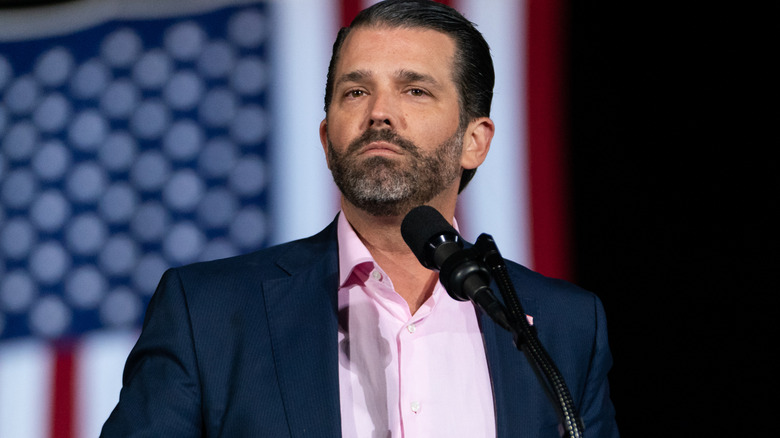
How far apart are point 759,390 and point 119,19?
2210mm

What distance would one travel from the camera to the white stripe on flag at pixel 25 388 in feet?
7.32

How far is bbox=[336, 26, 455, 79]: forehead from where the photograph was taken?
5.10 feet

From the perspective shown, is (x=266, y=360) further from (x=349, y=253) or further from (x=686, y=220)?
(x=686, y=220)

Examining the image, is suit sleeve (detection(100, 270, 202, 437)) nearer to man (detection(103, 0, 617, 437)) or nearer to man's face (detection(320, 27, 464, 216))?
man (detection(103, 0, 617, 437))

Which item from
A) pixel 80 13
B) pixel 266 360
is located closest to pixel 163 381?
pixel 266 360

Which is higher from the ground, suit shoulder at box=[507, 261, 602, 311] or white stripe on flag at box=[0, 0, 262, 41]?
white stripe on flag at box=[0, 0, 262, 41]

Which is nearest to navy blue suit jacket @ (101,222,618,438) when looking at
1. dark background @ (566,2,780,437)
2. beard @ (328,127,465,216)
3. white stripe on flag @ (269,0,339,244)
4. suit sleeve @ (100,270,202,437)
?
suit sleeve @ (100,270,202,437)

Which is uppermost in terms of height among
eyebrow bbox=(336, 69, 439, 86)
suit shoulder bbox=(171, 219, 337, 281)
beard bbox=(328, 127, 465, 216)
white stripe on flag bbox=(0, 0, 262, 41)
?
white stripe on flag bbox=(0, 0, 262, 41)

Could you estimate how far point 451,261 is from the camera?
3.15 ft

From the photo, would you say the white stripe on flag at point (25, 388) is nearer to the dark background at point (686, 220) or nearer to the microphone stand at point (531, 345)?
the dark background at point (686, 220)

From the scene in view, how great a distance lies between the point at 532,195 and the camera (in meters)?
2.17

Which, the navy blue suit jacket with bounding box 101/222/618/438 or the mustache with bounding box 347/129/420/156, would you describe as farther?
the mustache with bounding box 347/129/420/156

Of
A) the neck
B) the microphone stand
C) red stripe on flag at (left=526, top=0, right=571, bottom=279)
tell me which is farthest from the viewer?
red stripe on flag at (left=526, top=0, right=571, bottom=279)

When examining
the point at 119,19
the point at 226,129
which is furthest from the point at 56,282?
the point at 119,19
